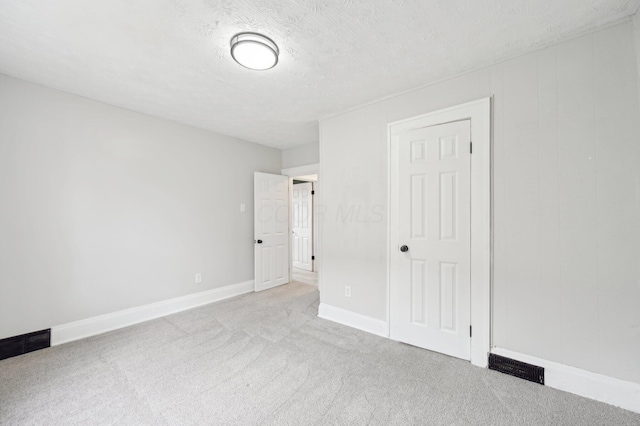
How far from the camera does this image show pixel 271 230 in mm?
4398

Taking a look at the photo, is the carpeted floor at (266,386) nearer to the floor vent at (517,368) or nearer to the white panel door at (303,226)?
the floor vent at (517,368)

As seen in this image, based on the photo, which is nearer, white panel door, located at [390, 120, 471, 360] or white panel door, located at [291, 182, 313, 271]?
white panel door, located at [390, 120, 471, 360]

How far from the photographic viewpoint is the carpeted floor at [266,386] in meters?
1.55

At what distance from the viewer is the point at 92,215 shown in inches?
106

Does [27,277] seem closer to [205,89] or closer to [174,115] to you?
[174,115]

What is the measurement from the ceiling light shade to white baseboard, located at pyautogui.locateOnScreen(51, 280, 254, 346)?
296 cm

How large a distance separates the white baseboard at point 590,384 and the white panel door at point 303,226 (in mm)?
4369

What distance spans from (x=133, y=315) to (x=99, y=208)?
1.27 meters

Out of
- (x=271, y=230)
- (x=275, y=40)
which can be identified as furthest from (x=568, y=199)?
(x=271, y=230)

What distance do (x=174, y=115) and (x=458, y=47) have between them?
10.1 ft

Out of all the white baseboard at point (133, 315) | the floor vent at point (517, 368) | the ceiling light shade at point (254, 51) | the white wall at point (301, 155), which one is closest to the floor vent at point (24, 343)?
the white baseboard at point (133, 315)

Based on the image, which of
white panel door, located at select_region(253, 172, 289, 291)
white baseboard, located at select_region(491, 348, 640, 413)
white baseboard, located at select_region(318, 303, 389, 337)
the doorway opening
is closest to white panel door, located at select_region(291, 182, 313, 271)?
the doorway opening

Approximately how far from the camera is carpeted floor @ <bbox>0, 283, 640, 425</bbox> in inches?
61.0

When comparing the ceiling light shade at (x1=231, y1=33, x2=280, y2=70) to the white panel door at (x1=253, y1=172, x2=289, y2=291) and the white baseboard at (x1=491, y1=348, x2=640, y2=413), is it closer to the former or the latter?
the white panel door at (x1=253, y1=172, x2=289, y2=291)
